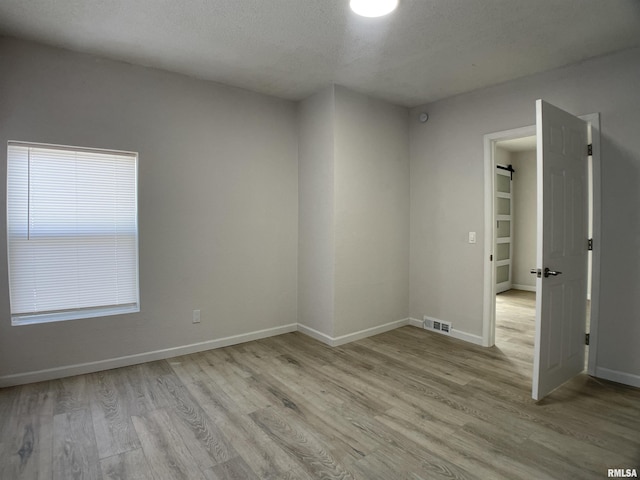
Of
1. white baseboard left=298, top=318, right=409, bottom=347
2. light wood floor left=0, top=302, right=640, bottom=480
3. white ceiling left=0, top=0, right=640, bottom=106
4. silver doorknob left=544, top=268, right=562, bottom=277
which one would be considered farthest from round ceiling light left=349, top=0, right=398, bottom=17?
white baseboard left=298, top=318, right=409, bottom=347

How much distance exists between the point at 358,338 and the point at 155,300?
6.96 feet

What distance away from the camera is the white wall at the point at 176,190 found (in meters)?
2.82

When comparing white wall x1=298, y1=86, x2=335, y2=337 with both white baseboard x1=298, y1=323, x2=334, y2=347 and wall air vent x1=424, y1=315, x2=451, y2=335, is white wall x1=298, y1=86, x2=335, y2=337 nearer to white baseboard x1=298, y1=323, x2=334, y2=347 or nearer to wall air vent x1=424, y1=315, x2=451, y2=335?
white baseboard x1=298, y1=323, x2=334, y2=347

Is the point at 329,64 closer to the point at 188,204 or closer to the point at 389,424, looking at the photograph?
the point at 188,204

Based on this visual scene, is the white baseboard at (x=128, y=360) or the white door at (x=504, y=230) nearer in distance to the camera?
the white baseboard at (x=128, y=360)

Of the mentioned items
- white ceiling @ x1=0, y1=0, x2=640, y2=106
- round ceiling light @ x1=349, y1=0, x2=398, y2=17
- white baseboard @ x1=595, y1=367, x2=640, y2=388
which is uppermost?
white ceiling @ x1=0, y1=0, x2=640, y2=106

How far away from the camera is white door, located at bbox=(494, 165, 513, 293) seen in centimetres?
661

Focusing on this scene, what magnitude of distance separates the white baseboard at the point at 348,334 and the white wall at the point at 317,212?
0.05 m

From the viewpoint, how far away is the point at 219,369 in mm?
3160

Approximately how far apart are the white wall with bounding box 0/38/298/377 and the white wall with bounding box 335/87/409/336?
68 centimetres

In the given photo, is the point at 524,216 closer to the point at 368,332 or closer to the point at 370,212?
the point at 370,212

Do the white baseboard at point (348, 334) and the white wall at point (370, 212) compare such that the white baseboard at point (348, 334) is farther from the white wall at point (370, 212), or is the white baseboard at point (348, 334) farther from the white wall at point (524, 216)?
the white wall at point (524, 216)

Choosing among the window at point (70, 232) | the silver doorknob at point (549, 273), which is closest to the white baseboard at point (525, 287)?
the silver doorknob at point (549, 273)

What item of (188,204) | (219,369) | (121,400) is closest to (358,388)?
(219,369)
